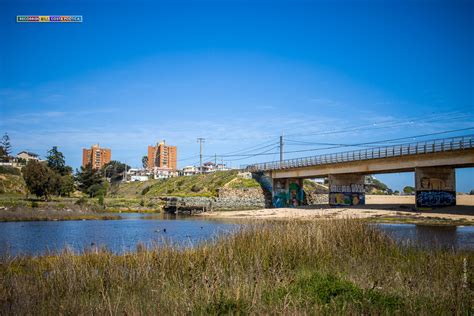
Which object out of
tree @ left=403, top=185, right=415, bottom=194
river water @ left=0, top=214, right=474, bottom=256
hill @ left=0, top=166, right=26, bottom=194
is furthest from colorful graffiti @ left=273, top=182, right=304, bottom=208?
tree @ left=403, top=185, right=415, bottom=194

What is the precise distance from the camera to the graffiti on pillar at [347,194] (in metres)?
64.6

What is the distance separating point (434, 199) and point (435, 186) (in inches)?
63.0

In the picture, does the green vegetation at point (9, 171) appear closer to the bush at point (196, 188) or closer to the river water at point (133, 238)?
the bush at point (196, 188)

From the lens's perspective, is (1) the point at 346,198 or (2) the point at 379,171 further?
(1) the point at 346,198

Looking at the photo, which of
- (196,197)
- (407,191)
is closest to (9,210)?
(196,197)

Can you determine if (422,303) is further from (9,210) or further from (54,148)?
(54,148)

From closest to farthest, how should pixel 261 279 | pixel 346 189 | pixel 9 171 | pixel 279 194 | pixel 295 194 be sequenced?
pixel 261 279 → pixel 346 189 → pixel 295 194 → pixel 279 194 → pixel 9 171

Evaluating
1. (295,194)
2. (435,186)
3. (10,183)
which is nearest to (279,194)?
(295,194)

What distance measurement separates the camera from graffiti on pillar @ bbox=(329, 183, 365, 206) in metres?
64.6

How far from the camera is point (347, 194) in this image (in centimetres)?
6500

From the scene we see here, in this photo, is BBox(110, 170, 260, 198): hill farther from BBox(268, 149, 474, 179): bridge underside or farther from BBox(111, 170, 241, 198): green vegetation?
BBox(268, 149, 474, 179): bridge underside

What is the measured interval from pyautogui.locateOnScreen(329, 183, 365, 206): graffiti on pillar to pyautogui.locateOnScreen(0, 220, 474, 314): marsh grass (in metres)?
49.6

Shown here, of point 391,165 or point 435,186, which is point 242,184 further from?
point 435,186

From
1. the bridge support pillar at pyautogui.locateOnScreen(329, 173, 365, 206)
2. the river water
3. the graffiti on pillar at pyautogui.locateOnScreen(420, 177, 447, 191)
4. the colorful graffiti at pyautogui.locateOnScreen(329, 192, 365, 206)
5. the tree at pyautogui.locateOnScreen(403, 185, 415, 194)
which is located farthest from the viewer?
the tree at pyautogui.locateOnScreen(403, 185, 415, 194)
